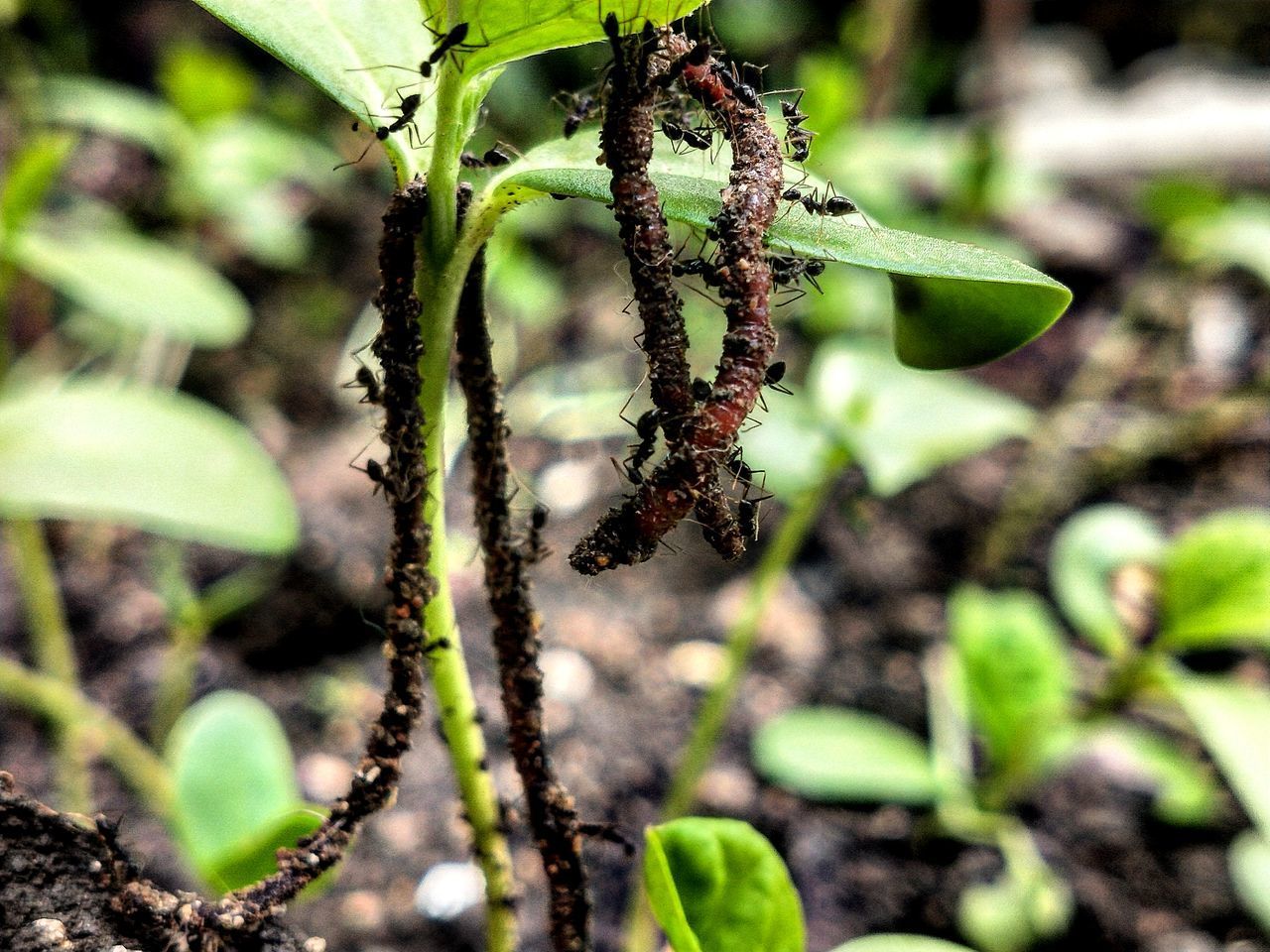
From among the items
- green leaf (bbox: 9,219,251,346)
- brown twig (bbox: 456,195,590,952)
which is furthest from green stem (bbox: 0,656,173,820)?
brown twig (bbox: 456,195,590,952)

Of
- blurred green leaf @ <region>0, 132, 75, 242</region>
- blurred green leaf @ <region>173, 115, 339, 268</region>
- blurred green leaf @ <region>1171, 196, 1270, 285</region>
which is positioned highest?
blurred green leaf @ <region>173, 115, 339, 268</region>

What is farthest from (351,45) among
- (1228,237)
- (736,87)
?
(1228,237)

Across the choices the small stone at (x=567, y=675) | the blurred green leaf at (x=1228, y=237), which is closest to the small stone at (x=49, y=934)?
the small stone at (x=567, y=675)

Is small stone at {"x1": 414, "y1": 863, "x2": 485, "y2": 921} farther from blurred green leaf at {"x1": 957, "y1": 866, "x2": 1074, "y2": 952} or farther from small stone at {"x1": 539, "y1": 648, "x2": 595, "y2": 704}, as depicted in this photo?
blurred green leaf at {"x1": 957, "y1": 866, "x2": 1074, "y2": 952}

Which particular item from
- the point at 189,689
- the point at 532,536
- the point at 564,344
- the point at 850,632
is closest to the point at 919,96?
the point at 564,344

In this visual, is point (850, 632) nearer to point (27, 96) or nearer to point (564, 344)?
point (564, 344)

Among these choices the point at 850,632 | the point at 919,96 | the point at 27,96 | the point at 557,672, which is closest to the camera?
the point at 557,672

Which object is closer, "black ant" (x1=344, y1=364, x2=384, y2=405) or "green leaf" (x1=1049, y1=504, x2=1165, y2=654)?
"black ant" (x1=344, y1=364, x2=384, y2=405)
